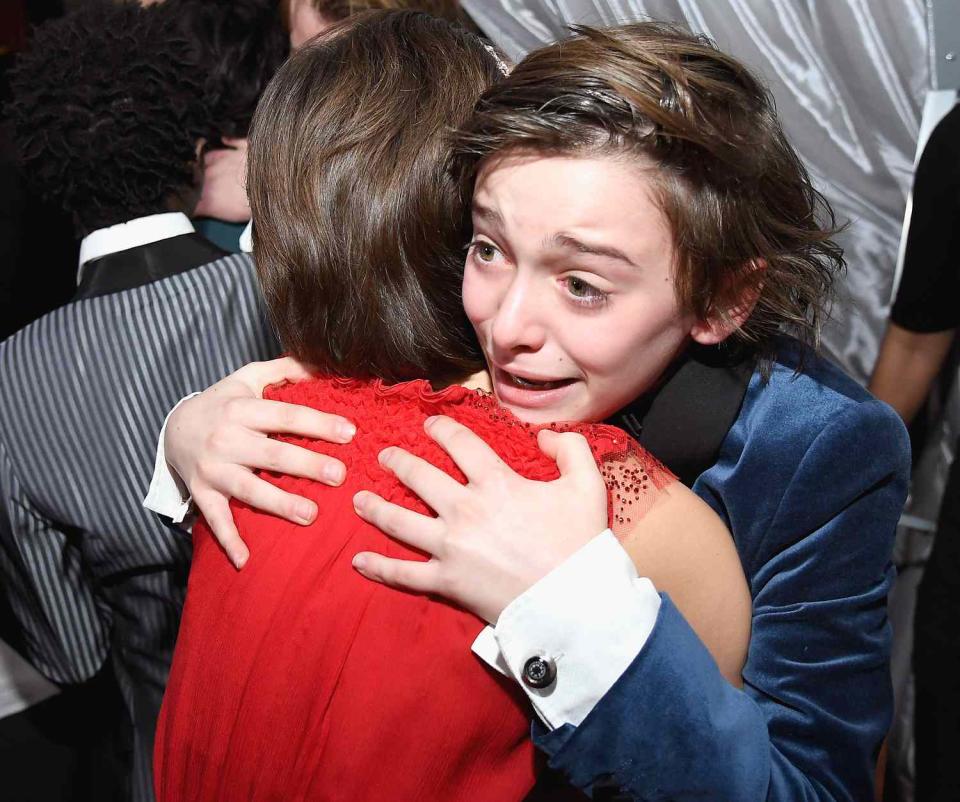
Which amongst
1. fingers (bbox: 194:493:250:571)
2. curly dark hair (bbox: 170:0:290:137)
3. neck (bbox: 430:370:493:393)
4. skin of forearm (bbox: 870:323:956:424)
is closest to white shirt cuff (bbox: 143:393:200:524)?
fingers (bbox: 194:493:250:571)

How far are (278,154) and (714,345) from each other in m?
0.60

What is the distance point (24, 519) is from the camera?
4.92 feet

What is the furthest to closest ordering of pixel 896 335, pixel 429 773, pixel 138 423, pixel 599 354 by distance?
pixel 896 335, pixel 138 423, pixel 599 354, pixel 429 773

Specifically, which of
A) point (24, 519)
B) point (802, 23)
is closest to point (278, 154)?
point (24, 519)

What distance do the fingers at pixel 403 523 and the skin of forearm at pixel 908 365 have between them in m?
1.27

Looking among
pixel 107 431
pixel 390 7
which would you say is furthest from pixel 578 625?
pixel 390 7

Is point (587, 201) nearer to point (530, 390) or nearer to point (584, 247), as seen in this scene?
point (584, 247)

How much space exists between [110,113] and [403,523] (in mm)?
1105

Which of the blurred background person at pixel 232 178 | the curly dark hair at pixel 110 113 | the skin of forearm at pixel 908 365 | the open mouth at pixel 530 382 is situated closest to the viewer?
the open mouth at pixel 530 382

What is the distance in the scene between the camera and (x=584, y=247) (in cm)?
92

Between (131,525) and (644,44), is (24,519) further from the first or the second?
(644,44)

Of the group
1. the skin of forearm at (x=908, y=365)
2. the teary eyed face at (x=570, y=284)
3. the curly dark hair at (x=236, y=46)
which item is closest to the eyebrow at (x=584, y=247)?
the teary eyed face at (x=570, y=284)

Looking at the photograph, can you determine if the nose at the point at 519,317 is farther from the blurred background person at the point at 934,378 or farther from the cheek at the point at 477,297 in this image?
the blurred background person at the point at 934,378

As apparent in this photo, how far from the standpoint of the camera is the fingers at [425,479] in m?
0.89
